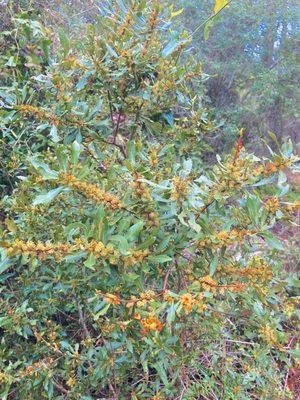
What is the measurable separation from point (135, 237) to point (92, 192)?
0.49 ft

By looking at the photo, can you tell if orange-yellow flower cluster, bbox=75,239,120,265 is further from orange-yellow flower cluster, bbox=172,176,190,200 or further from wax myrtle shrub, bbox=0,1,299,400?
orange-yellow flower cluster, bbox=172,176,190,200

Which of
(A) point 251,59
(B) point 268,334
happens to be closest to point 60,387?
(B) point 268,334

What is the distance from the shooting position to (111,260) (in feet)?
3.31

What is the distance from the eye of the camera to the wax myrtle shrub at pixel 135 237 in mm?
1056

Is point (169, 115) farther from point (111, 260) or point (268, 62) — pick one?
point (268, 62)

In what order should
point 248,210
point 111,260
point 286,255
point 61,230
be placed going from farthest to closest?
point 286,255 → point 61,230 → point 248,210 → point 111,260

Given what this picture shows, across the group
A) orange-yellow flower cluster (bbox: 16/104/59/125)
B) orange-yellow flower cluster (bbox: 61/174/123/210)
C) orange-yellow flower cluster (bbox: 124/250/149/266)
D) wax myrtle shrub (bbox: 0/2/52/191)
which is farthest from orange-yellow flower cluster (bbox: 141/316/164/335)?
wax myrtle shrub (bbox: 0/2/52/191)

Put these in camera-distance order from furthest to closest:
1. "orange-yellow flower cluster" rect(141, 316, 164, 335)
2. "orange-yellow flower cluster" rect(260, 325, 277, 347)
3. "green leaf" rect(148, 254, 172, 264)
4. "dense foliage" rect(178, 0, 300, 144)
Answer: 1. "dense foliage" rect(178, 0, 300, 144)
2. "orange-yellow flower cluster" rect(260, 325, 277, 347)
3. "green leaf" rect(148, 254, 172, 264)
4. "orange-yellow flower cluster" rect(141, 316, 164, 335)

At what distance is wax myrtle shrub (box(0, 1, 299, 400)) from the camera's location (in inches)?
41.6

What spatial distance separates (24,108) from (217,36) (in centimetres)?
513

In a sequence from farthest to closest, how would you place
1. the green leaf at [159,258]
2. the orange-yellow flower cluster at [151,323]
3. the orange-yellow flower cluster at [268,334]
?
the orange-yellow flower cluster at [268,334]
the green leaf at [159,258]
the orange-yellow flower cluster at [151,323]

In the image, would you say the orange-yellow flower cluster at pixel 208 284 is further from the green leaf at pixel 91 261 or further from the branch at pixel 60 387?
the branch at pixel 60 387

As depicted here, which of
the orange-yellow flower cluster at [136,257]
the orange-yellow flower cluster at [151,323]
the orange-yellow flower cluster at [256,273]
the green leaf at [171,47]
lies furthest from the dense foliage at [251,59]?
the orange-yellow flower cluster at [151,323]

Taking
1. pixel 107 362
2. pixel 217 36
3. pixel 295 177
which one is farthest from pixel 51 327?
pixel 295 177
